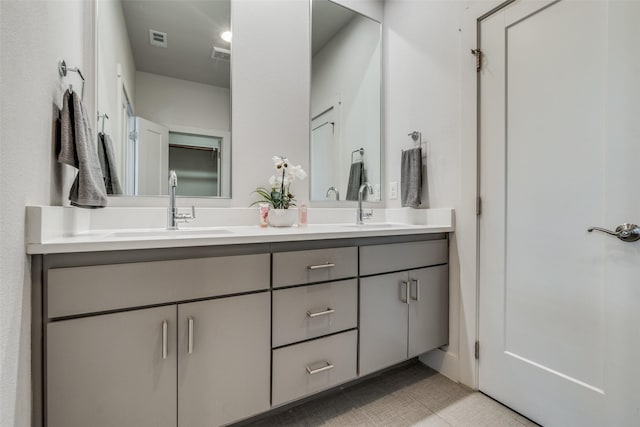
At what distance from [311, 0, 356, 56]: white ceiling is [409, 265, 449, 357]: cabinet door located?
159 cm

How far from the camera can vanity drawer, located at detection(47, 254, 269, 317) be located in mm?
847

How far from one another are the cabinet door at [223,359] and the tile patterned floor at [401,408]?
33 cm

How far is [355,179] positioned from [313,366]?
129 cm

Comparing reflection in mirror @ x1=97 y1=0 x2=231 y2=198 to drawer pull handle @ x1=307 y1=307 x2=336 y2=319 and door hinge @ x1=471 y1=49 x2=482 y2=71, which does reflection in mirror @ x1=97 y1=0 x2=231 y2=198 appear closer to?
drawer pull handle @ x1=307 y1=307 x2=336 y2=319

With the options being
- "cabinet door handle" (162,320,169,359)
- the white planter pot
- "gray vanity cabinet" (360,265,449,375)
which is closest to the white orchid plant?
the white planter pot

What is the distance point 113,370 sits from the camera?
90 centimetres

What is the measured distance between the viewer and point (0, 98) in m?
0.65

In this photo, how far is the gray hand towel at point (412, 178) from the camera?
179cm

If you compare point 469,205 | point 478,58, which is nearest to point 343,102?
point 478,58

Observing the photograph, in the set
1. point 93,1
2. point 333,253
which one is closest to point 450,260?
point 333,253

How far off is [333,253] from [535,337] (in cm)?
99

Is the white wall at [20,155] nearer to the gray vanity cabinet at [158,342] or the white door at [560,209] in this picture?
the gray vanity cabinet at [158,342]

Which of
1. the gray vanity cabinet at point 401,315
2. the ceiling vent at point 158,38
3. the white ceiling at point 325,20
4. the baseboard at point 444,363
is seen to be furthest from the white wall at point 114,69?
the baseboard at point 444,363

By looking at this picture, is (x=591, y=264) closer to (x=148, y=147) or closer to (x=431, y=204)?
→ (x=431, y=204)
